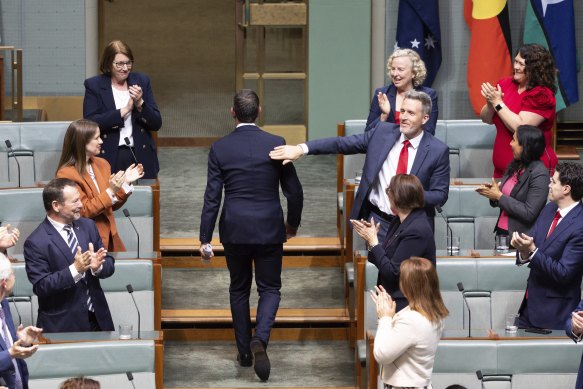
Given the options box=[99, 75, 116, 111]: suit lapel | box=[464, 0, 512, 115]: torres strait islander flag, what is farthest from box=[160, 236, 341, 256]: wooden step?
box=[464, 0, 512, 115]: torres strait islander flag

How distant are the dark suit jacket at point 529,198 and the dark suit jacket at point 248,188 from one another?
3.25 ft

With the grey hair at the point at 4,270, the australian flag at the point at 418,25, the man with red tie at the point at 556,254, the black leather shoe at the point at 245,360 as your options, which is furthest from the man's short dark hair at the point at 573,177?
the australian flag at the point at 418,25

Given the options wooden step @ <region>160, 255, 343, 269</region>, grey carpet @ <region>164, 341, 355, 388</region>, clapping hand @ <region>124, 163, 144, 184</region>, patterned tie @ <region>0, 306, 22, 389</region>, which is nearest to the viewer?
patterned tie @ <region>0, 306, 22, 389</region>

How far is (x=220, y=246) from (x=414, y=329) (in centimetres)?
274

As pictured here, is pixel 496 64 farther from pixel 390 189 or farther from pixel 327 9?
pixel 390 189

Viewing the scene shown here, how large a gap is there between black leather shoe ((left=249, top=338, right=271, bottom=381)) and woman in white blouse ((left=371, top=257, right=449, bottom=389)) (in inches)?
53.3

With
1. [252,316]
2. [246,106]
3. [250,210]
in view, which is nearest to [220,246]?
[252,316]

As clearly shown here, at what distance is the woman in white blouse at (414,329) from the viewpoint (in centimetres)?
423

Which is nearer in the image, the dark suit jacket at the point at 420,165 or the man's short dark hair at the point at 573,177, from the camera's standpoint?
the man's short dark hair at the point at 573,177

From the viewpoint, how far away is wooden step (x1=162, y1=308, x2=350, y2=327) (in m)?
6.22

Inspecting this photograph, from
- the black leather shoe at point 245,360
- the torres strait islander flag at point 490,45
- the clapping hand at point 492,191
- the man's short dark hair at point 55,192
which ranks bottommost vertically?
the black leather shoe at point 245,360

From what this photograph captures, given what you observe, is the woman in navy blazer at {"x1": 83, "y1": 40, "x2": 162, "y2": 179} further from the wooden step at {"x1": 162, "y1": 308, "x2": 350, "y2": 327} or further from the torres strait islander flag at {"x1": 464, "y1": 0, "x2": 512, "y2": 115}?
the torres strait islander flag at {"x1": 464, "y1": 0, "x2": 512, "y2": 115}

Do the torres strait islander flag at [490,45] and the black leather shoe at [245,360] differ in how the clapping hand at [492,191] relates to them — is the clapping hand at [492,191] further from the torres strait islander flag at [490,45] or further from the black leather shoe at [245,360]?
the torres strait islander flag at [490,45]

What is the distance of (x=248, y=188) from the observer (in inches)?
221
